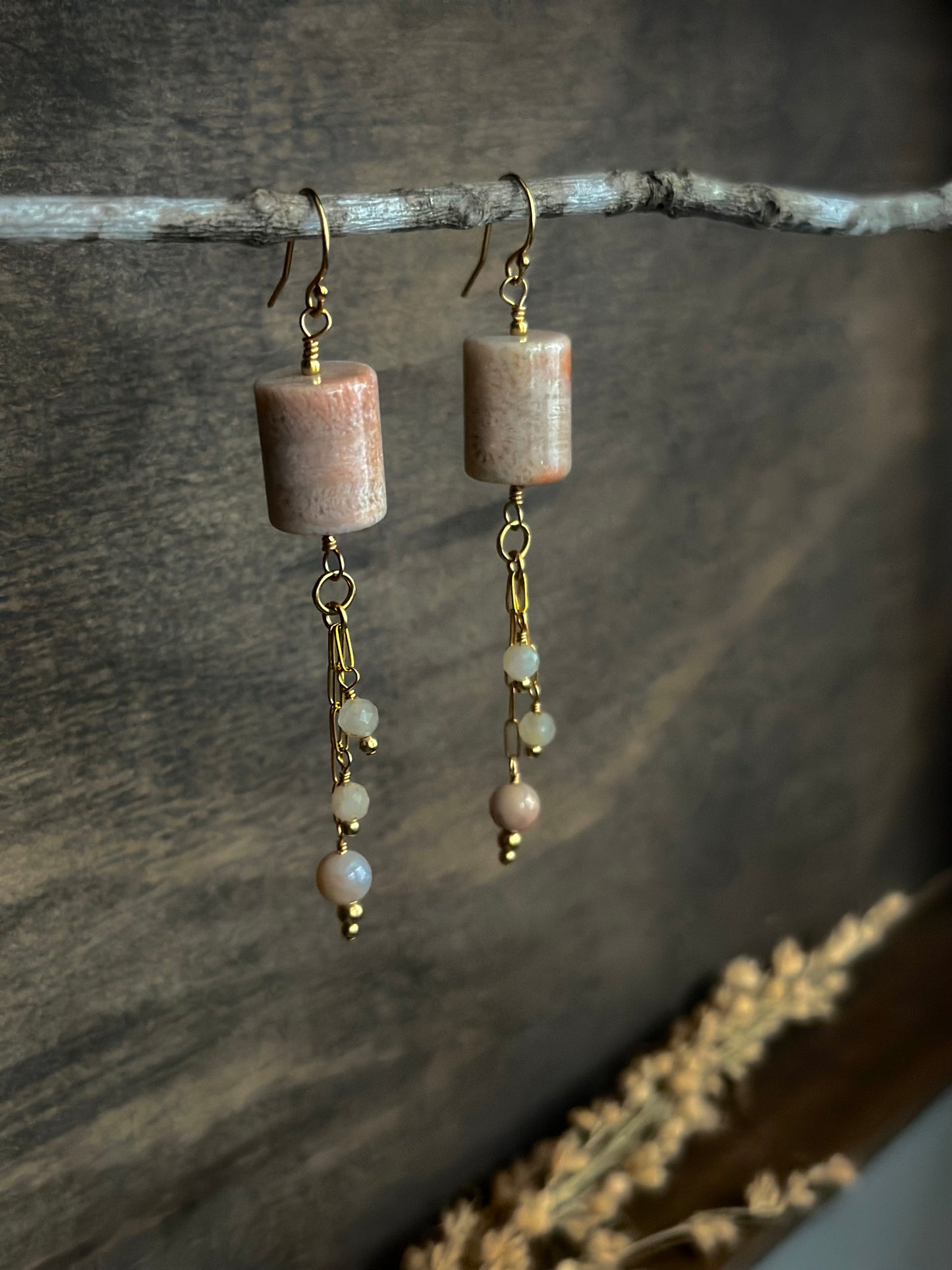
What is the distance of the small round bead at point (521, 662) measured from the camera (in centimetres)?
64

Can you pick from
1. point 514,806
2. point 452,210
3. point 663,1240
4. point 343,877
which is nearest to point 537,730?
point 514,806

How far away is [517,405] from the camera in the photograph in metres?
0.56

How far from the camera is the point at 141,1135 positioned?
0.76 metres

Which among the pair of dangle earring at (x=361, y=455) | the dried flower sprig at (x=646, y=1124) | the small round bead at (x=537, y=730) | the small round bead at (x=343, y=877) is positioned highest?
the pair of dangle earring at (x=361, y=455)

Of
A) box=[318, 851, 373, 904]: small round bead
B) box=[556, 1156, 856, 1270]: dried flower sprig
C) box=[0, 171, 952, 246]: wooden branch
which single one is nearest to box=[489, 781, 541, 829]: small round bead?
box=[318, 851, 373, 904]: small round bead

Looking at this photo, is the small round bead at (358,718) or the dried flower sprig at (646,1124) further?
the dried flower sprig at (646,1124)


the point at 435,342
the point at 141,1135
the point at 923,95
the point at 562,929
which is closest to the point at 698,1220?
the point at 562,929

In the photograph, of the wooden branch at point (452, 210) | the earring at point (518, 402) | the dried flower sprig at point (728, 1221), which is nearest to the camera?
the wooden branch at point (452, 210)

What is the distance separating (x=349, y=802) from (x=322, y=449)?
0.65ft

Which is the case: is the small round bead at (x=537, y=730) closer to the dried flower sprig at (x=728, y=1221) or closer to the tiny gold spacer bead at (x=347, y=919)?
the tiny gold spacer bead at (x=347, y=919)

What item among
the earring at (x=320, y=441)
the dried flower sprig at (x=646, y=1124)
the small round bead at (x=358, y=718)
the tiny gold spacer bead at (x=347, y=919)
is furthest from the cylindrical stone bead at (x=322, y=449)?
the dried flower sprig at (x=646, y=1124)

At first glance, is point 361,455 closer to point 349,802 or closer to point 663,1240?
point 349,802

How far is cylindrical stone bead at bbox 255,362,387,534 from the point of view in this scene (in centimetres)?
50

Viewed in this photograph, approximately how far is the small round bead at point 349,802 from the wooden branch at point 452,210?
28 centimetres
